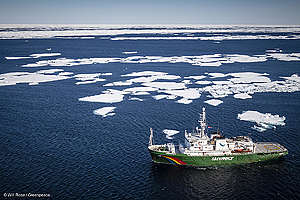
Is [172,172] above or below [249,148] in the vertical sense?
below

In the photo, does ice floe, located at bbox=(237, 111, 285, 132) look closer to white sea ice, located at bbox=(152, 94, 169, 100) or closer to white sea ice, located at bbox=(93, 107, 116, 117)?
white sea ice, located at bbox=(152, 94, 169, 100)

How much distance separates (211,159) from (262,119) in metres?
16.6

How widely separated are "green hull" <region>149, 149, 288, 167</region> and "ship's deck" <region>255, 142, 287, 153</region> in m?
0.55

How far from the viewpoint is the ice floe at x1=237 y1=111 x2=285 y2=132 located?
1606 inches

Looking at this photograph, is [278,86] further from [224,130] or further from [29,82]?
[29,82]

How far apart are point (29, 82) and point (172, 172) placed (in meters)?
53.1

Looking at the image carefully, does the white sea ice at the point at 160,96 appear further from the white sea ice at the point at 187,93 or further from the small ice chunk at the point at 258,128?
the small ice chunk at the point at 258,128

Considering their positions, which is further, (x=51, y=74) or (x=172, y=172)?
(x=51, y=74)

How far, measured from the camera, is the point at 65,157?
33156 millimetres

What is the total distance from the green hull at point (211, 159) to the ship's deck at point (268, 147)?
1.82 ft

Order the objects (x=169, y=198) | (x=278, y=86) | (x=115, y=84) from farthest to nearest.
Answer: (x=115, y=84)
(x=278, y=86)
(x=169, y=198)

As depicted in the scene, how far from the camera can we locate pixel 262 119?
43.1m

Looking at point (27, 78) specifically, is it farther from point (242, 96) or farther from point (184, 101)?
point (242, 96)

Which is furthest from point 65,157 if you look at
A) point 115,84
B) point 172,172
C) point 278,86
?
point 278,86
